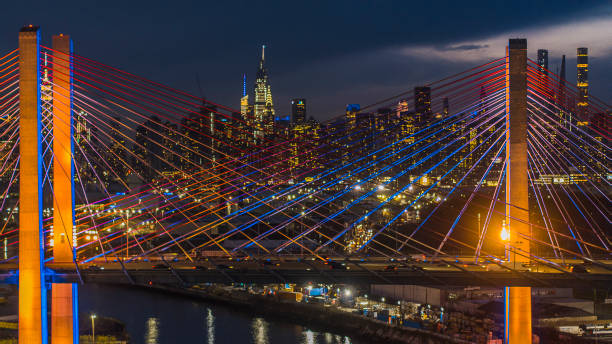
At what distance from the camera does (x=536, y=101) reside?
13.3 metres

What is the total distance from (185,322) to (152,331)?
2204 millimetres

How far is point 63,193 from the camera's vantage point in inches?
532

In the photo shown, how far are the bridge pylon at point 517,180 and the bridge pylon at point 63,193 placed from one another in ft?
24.9

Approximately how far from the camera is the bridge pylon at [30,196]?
1179 cm

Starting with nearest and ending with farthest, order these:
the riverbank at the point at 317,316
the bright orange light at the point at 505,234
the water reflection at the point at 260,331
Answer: the bright orange light at the point at 505,234
the riverbank at the point at 317,316
the water reflection at the point at 260,331

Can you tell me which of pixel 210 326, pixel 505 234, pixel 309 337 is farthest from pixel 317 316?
pixel 505 234

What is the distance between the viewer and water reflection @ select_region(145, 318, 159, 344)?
2291 centimetres

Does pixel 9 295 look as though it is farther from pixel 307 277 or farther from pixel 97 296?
pixel 307 277

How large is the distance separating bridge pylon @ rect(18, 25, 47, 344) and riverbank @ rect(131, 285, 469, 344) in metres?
13.0

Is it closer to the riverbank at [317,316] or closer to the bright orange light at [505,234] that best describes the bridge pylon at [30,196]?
the bright orange light at [505,234]

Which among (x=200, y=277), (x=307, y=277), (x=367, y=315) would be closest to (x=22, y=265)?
(x=200, y=277)

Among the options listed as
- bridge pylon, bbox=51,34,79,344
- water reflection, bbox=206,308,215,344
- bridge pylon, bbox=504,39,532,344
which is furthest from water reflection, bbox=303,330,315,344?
bridge pylon, bbox=51,34,79,344

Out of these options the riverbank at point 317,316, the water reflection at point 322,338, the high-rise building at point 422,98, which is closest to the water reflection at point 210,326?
the riverbank at point 317,316

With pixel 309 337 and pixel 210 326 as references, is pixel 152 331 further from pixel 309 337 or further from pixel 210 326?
pixel 309 337
